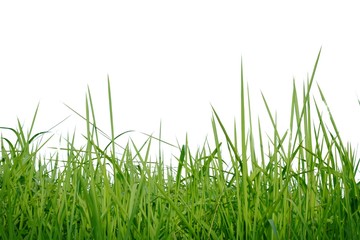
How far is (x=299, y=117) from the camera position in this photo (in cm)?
175

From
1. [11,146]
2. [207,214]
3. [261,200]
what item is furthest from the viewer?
[11,146]

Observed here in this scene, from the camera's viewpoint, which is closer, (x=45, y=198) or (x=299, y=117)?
(x=299, y=117)

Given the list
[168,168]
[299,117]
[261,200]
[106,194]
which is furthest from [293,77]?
[168,168]

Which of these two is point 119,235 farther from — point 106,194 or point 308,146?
point 308,146

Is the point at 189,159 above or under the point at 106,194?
above

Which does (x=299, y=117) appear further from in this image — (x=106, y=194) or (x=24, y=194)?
(x=24, y=194)

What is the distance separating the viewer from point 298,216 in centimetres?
166

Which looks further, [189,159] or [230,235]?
[189,159]

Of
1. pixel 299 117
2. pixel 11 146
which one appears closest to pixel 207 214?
pixel 299 117

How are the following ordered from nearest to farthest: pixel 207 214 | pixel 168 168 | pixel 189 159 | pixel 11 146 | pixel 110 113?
pixel 110 113 → pixel 207 214 → pixel 189 159 → pixel 11 146 → pixel 168 168

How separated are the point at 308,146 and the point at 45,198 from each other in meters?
0.92

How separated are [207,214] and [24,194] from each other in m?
0.65

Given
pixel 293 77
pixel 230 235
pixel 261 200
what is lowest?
pixel 230 235

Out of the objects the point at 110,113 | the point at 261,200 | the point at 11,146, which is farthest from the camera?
the point at 11,146
